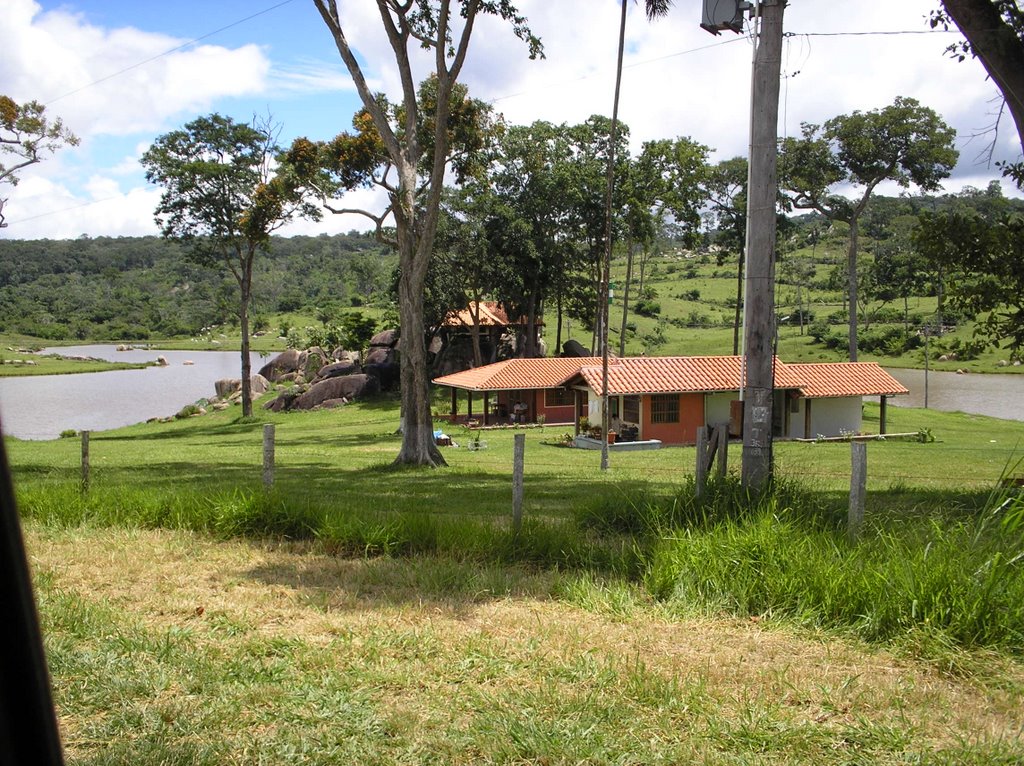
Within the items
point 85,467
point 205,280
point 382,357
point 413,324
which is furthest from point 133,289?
point 85,467

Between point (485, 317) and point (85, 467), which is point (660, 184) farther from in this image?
point (85, 467)

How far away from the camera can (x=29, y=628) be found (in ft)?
7.26

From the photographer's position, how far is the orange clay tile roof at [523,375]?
4488 cm

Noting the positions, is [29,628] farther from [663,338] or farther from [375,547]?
[663,338]

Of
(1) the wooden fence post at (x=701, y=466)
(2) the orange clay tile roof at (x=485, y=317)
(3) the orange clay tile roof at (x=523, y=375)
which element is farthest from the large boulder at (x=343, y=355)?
(1) the wooden fence post at (x=701, y=466)

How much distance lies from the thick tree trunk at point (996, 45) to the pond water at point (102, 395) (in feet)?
132

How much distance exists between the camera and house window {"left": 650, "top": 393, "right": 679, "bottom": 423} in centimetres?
3878

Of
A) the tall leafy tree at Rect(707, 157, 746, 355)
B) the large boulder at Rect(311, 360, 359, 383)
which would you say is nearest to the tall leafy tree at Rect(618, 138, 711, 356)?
the tall leafy tree at Rect(707, 157, 746, 355)

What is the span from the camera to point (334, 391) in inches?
2168

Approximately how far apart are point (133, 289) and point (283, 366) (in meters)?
55.5

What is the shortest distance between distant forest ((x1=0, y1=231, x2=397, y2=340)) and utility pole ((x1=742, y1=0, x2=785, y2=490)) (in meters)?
77.4

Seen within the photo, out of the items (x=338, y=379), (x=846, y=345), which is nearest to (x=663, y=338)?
(x=846, y=345)

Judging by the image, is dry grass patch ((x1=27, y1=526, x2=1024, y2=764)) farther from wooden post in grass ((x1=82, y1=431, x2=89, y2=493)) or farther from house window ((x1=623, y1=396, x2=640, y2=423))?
house window ((x1=623, y1=396, x2=640, y2=423))

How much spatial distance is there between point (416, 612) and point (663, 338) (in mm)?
75621
